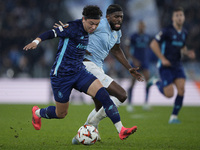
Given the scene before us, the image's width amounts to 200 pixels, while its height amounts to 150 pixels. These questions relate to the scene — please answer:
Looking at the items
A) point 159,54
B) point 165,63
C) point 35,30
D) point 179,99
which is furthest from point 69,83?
point 35,30

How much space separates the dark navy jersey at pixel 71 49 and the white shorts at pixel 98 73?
0.58 m

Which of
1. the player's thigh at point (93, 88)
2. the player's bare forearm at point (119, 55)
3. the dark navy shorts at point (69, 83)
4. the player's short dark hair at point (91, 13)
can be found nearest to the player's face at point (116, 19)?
the player's bare forearm at point (119, 55)

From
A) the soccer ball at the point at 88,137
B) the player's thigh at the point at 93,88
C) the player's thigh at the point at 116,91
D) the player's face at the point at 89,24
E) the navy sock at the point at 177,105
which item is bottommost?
the navy sock at the point at 177,105

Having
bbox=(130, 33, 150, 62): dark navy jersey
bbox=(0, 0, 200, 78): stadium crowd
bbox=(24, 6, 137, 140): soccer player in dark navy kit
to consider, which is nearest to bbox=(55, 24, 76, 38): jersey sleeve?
bbox=(24, 6, 137, 140): soccer player in dark navy kit

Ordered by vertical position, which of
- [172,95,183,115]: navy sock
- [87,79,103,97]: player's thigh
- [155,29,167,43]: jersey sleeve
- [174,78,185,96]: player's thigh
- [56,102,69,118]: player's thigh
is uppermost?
[155,29,167,43]: jersey sleeve

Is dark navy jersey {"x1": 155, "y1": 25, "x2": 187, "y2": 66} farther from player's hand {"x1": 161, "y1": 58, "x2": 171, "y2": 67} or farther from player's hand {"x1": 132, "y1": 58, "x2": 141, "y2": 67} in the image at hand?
player's hand {"x1": 132, "y1": 58, "x2": 141, "y2": 67}

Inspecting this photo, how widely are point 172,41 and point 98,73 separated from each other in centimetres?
372

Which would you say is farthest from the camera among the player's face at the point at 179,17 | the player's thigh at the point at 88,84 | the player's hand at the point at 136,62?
the player's hand at the point at 136,62

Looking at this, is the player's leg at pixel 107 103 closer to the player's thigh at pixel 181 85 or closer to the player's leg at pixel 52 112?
the player's leg at pixel 52 112

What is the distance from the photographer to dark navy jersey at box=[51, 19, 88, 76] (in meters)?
5.38

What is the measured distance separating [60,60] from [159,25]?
13500mm

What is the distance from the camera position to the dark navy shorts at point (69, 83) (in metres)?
5.42

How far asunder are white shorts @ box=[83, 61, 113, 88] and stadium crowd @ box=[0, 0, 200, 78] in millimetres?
10000

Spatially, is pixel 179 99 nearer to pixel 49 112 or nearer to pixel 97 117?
pixel 97 117
